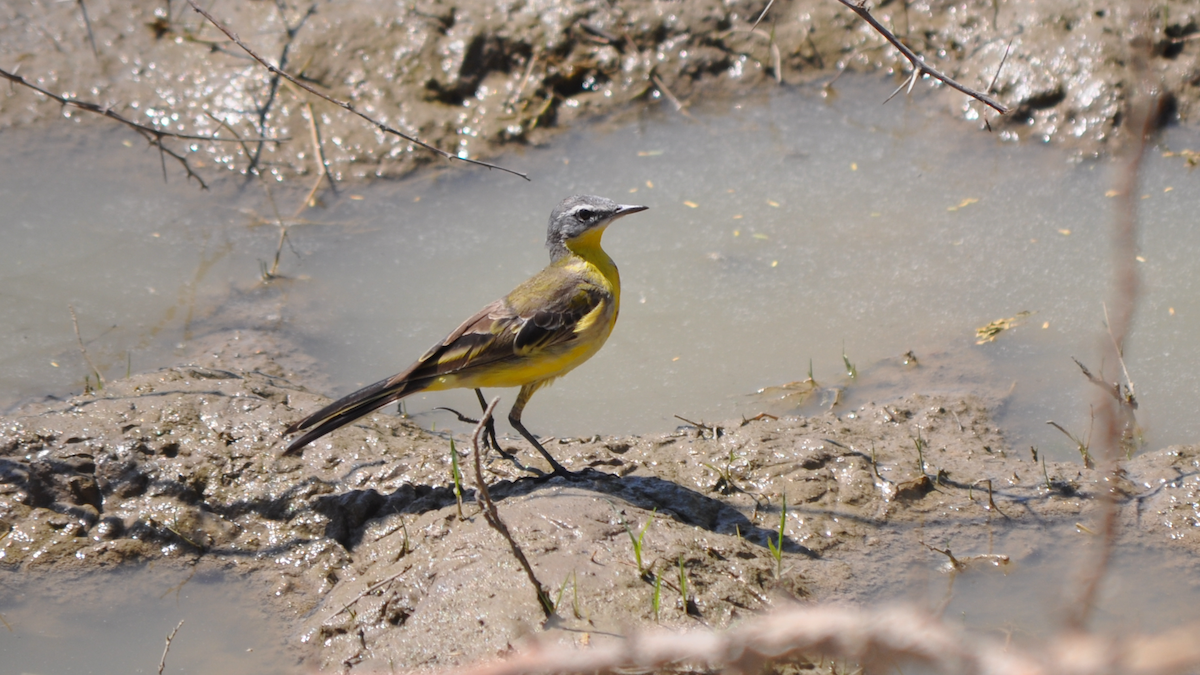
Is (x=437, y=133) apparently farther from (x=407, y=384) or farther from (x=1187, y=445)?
(x=1187, y=445)

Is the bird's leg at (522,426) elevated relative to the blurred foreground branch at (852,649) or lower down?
lower down

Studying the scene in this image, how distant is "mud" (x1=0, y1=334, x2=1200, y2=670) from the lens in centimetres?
412

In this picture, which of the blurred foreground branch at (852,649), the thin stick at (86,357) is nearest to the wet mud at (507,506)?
the thin stick at (86,357)


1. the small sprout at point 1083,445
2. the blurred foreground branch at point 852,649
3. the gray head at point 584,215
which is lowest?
the small sprout at point 1083,445

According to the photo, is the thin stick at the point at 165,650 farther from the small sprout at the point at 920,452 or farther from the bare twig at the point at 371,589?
the small sprout at the point at 920,452

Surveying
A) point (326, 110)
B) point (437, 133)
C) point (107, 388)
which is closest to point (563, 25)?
point (437, 133)

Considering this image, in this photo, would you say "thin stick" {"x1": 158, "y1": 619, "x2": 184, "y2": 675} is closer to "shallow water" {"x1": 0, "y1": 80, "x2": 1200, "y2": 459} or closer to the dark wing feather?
the dark wing feather

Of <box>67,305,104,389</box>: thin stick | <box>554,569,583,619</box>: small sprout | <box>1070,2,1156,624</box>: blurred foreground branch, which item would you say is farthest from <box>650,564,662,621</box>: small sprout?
<box>67,305,104,389</box>: thin stick

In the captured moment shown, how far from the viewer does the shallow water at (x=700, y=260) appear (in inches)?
246

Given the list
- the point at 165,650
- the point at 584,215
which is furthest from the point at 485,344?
the point at 165,650

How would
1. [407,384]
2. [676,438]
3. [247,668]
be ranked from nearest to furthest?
[247,668], [407,384], [676,438]

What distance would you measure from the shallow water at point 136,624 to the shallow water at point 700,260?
1920mm

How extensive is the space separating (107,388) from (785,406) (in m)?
4.18

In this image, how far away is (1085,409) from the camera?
5.70 metres
